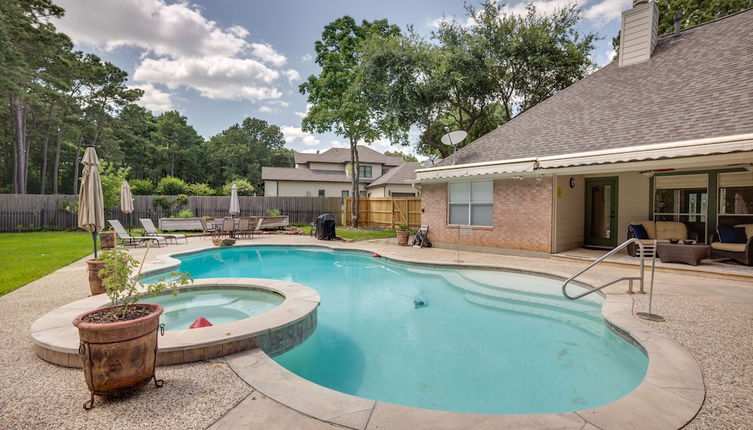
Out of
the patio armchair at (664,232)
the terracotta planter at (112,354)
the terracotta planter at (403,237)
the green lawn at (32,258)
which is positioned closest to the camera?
the terracotta planter at (112,354)

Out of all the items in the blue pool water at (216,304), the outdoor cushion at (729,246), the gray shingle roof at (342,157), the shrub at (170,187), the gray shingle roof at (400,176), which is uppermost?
the gray shingle roof at (342,157)

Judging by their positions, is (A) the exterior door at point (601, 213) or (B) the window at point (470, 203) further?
(B) the window at point (470, 203)

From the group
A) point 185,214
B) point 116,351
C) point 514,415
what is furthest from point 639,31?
point 185,214

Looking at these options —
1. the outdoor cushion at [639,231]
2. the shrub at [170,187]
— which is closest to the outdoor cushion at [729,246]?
the outdoor cushion at [639,231]

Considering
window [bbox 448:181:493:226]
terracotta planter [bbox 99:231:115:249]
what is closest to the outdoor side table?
window [bbox 448:181:493:226]

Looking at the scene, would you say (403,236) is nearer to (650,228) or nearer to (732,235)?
(650,228)

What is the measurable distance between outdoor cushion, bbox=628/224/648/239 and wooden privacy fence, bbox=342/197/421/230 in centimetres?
1081

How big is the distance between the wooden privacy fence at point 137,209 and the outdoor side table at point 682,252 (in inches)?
766

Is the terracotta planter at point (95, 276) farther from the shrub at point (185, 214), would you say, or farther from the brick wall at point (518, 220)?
the shrub at point (185, 214)

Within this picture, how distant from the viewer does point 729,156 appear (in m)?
7.36

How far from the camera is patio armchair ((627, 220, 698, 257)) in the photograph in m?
9.40

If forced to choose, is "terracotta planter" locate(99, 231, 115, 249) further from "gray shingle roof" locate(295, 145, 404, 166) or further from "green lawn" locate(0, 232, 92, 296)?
"gray shingle roof" locate(295, 145, 404, 166)

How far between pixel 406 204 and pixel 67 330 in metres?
16.9

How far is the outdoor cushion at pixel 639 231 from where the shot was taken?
32.1 ft
